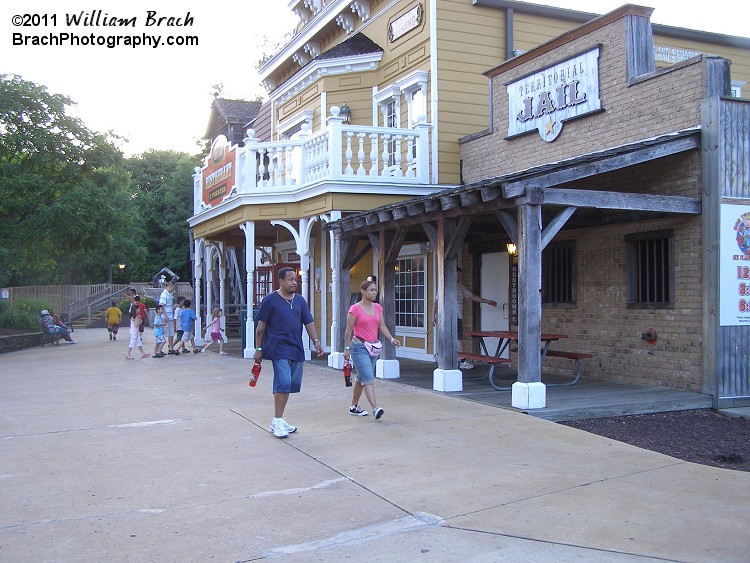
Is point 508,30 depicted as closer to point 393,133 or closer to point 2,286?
point 393,133

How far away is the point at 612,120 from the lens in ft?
35.6

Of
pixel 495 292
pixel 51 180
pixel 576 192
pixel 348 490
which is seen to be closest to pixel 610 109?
pixel 576 192

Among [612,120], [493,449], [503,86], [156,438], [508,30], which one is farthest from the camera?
[508,30]

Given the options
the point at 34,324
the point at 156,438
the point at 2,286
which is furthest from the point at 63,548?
the point at 2,286

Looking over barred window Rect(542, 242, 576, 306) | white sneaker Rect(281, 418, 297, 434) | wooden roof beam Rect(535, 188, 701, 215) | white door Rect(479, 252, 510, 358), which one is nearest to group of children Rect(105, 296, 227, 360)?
white door Rect(479, 252, 510, 358)

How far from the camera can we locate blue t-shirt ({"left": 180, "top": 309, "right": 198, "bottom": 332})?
17.2m

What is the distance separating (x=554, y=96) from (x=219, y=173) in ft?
27.7

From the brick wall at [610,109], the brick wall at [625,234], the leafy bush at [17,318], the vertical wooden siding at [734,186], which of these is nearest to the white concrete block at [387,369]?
the brick wall at [625,234]

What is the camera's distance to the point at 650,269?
407 inches

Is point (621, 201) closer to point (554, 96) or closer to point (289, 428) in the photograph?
point (554, 96)

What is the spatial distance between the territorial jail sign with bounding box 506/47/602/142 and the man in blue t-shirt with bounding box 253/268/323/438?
603 cm

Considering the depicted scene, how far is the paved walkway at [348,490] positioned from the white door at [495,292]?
13.3 feet

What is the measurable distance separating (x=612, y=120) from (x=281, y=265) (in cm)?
921

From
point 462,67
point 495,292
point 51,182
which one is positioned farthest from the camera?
point 51,182
